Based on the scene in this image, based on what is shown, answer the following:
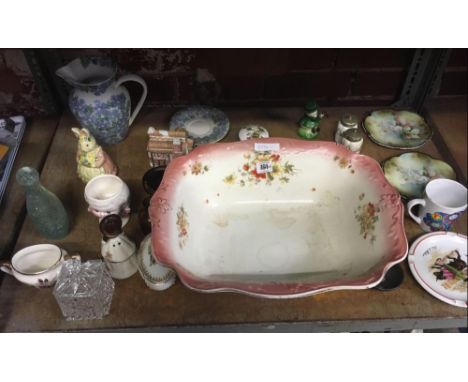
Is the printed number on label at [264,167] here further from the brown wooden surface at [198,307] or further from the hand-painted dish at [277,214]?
the brown wooden surface at [198,307]

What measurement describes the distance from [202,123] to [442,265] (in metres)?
0.64

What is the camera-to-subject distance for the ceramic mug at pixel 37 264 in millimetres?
732

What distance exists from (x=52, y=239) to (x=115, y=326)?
0.79ft

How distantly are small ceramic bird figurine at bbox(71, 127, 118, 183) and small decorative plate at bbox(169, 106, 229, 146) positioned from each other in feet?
0.71

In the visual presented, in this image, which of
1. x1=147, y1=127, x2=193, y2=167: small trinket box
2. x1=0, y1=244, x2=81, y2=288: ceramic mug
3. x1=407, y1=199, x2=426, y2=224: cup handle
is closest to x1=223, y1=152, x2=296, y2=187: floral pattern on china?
x1=147, y1=127, x2=193, y2=167: small trinket box

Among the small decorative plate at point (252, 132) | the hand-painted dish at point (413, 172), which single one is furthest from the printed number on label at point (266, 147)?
the hand-painted dish at point (413, 172)

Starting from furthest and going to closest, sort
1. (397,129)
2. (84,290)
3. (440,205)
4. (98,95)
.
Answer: (397,129)
(98,95)
(440,205)
(84,290)

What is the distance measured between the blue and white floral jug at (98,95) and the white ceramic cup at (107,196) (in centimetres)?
17

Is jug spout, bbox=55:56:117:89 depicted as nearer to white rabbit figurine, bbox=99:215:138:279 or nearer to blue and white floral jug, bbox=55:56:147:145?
blue and white floral jug, bbox=55:56:147:145

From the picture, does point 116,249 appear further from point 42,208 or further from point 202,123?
point 202,123

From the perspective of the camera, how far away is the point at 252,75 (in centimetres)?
112

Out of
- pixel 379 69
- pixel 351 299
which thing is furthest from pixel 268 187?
pixel 379 69

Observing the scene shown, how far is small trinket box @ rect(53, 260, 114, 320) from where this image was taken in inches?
27.6

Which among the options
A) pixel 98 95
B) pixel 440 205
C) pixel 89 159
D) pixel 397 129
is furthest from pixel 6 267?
pixel 397 129
